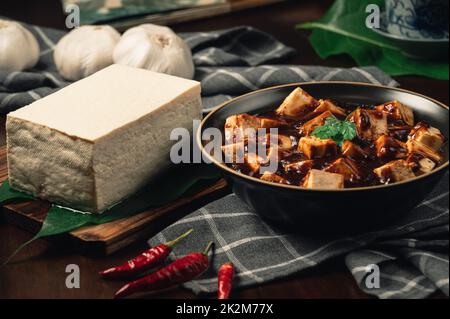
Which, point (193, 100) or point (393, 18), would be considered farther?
point (393, 18)

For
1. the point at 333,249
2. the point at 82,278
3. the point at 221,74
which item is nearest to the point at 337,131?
the point at 333,249

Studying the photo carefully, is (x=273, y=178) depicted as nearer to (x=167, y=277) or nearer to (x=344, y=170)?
(x=344, y=170)

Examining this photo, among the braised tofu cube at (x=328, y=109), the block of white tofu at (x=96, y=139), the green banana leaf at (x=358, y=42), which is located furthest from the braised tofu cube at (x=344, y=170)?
the green banana leaf at (x=358, y=42)

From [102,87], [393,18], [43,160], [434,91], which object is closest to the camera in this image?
[43,160]

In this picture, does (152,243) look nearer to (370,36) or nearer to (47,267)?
(47,267)

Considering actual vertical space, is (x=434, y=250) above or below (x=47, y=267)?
above

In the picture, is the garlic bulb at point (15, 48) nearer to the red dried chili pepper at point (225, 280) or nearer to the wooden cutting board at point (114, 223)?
the wooden cutting board at point (114, 223)

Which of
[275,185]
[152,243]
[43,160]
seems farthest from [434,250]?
[43,160]
